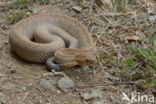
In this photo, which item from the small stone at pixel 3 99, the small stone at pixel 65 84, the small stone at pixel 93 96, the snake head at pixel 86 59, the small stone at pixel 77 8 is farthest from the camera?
the small stone at pixel 77 8

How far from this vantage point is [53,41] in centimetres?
514

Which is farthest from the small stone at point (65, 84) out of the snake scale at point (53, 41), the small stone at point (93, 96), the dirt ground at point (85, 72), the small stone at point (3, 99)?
the small stone at point (3, 99)

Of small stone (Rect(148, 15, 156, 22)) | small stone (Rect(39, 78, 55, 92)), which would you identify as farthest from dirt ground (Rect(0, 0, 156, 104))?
small stone (Rect(148, 15, 156, 22))

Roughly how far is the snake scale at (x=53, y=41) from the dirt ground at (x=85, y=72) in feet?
0.38

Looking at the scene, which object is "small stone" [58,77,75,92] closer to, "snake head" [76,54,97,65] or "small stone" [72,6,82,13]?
"snake head" [76,54,97,65]

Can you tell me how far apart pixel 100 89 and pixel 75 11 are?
1954mm

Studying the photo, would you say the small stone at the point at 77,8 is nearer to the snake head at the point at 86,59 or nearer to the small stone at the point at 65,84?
the snake head at the point at 86,59

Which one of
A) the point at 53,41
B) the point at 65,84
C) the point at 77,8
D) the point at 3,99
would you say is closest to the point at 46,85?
the point at 65,84

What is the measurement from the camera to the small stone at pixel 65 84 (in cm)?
434

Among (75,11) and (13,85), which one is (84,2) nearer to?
(75,11)

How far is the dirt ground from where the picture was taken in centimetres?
425

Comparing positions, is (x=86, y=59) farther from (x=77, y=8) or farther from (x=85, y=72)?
(x=77, y=8)

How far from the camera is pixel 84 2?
244 inches

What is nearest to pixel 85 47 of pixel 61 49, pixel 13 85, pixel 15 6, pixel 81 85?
pixel 61 49
